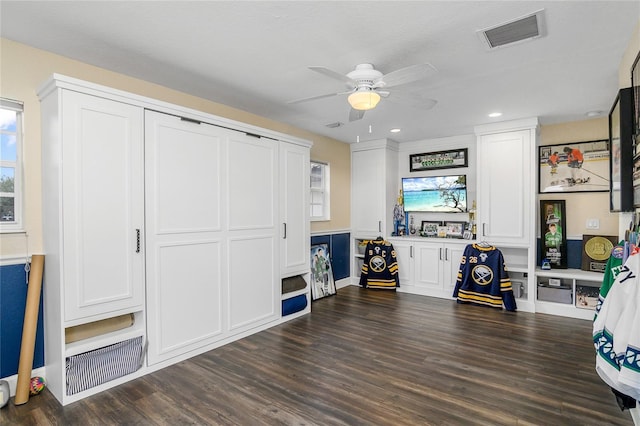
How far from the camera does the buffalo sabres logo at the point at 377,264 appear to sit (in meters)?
5.69

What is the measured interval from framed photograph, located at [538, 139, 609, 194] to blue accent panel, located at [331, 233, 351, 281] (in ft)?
10.1

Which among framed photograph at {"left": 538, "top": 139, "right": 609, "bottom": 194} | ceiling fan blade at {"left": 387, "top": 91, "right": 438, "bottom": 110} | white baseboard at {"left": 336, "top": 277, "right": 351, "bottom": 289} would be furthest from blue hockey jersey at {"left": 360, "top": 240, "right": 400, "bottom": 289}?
ceiling fan blade at {"left": 387, "top": 91, "right": 438, "bottom": 110}

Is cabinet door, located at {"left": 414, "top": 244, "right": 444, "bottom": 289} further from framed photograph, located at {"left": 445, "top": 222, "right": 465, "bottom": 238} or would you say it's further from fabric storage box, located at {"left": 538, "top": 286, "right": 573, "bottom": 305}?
fabric storage box, located at {"left": 538, "top": 286, "right": 573, "bottom": 305}

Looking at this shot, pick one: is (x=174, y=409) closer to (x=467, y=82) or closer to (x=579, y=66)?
(x=467, y=82)

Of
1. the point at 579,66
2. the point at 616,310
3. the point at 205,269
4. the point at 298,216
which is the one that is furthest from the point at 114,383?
the point at 579,66

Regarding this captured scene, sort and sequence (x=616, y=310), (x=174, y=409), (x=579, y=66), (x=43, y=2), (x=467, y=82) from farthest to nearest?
(x=467, y=82), (x=579, y=66), (x=174, y=409), (x=43, y=2), (x=616, y=310)

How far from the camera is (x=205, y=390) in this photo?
259 centimetres

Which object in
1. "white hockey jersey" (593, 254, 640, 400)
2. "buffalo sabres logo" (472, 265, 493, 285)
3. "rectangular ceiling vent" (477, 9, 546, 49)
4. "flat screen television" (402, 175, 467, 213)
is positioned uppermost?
"rectangular ceiling vent" (477, 9, 546, 49)

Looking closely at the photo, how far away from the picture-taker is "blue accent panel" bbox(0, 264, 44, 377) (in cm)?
245

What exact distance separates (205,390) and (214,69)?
264cm

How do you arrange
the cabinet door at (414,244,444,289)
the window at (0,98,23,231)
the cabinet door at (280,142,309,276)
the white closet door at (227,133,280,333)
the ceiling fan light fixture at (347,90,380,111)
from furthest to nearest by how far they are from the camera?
the cabinet door at (414,244,444,289), the cabinet door at (280,142,309,276), the white closet door at (227,133,280,333), the ceiling fan light fixture at (347,90,380,111), the window at (0,98,23,231)

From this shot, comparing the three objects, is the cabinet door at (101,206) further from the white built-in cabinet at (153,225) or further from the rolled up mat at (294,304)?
the rolled up mat at (294,304)

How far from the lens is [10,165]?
2.56m

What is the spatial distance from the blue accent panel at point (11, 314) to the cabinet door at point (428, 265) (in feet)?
15.9
